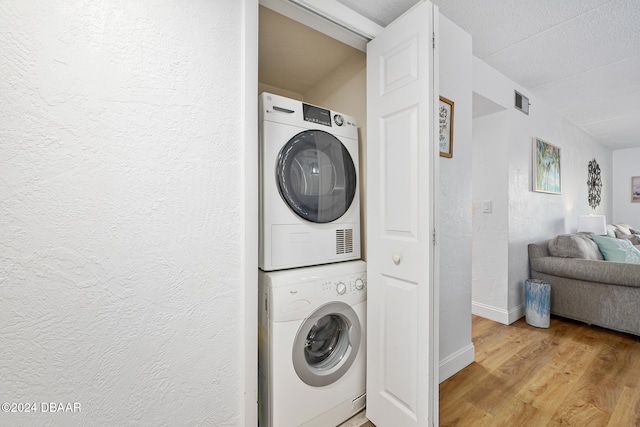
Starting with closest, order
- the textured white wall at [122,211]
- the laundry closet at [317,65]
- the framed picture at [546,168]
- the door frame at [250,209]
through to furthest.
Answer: the textured white wall at [122,211], the door frame at [250,209], the laundry closet at [317,65], the framed picture at [546,168]

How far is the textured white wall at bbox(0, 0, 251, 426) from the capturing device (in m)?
0.79

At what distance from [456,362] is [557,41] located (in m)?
2.48

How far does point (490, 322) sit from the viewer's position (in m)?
2.77

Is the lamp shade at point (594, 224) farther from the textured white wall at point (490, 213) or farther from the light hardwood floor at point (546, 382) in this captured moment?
the textured white wall at point (490, 213)

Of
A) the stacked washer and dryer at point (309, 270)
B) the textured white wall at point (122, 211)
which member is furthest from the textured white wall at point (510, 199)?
the textured white wall at point (122, 211)

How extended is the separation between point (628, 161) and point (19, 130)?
813cm

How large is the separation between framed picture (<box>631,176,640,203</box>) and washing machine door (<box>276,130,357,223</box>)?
261 inches

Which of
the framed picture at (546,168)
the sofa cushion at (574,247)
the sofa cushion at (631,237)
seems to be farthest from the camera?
the sofa cushion at (631,237)

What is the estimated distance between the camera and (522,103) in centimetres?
277

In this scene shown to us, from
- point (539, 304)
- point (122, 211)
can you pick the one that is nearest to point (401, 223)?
point (122, 211)

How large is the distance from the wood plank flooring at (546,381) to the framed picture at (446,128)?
1.55 meters

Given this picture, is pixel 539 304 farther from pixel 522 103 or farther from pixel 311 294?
pixel 311 294

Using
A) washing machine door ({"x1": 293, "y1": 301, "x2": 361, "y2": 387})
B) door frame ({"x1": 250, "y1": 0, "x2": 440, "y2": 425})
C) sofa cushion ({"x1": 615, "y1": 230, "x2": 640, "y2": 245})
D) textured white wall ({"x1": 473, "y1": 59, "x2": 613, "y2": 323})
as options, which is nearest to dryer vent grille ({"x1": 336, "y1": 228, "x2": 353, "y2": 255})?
washing machine door ({"x1": 293, "y1": 301, "x2": 361, "y2": 387})

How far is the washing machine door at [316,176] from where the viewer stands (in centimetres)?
144
